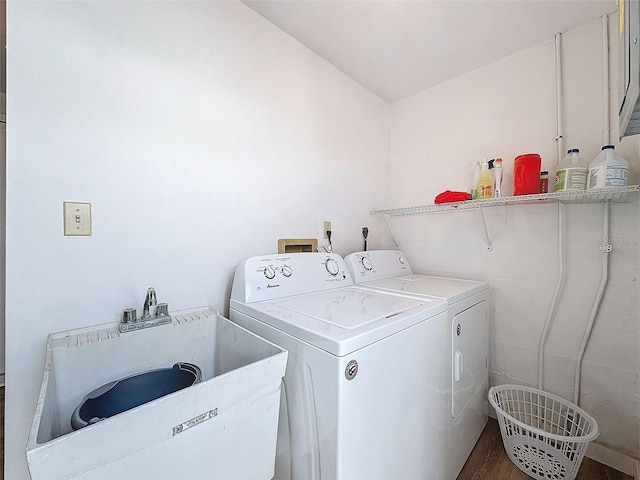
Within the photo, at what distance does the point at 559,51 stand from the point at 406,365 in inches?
79.0

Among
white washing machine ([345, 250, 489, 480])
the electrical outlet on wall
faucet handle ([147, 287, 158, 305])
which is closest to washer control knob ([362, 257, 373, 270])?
white washing machine ([345, 250, 489, 480])

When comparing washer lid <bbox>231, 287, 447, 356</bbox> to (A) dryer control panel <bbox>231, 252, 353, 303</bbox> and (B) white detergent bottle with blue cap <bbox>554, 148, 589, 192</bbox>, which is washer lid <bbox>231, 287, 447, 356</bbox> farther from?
(B) white detergent bottle with blue cap <bbox>554, 148, 589, 192</bbox>

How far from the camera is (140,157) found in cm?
112

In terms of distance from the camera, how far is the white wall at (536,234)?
1.44m

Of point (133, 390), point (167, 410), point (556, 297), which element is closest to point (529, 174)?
point (556, 297)

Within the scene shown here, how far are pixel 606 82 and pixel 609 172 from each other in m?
0.61

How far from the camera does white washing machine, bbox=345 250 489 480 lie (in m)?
1.29

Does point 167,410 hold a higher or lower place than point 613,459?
higher

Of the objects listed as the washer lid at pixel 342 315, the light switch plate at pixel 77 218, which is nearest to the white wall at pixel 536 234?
the washer lid at pixel 342 315

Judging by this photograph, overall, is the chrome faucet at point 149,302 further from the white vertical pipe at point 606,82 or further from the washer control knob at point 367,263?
the white vertical pipe at point 606,82

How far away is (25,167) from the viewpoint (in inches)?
35.3

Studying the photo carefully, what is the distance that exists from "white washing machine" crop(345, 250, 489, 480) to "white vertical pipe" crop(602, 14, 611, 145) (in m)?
1.03

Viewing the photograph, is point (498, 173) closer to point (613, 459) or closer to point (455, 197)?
point (455, 197)

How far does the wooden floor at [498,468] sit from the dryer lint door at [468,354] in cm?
36
